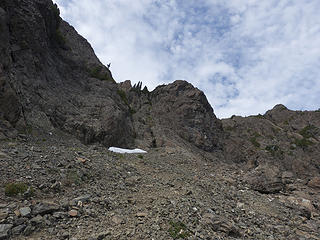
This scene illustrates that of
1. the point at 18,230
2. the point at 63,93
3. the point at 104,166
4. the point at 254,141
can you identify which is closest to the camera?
the point at 18,230

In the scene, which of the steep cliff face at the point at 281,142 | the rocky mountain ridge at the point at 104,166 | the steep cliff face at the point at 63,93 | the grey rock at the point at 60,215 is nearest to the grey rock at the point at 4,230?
the rocky mountain ridge at the point at 104,166

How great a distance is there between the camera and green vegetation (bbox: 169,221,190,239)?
364 inches

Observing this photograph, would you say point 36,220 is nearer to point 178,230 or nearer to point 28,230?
point 28,230

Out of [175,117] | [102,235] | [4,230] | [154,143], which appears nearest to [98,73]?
[154,143]

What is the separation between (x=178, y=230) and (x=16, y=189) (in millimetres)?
8066

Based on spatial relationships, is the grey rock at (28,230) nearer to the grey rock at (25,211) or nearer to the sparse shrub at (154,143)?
the grey rock at (25,211)

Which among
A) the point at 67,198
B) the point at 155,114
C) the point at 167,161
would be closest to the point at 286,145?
the point at 155,114

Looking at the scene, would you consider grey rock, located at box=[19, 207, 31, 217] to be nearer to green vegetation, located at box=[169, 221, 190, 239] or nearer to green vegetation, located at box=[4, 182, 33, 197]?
green vegetation, located at box=[4, 182, 33, 197]

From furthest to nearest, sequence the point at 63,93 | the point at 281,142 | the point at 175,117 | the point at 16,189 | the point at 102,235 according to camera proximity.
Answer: the point at 281,142
the point at 175,117
the point at 63,93
the point at 16,189
the point at 102,235

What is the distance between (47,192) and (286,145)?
64.1m

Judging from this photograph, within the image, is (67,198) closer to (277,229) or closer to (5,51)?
(277,229)

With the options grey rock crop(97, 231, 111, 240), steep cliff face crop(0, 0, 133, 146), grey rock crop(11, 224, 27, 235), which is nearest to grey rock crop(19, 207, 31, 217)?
grey rock crop(11, 224, 27, 235)

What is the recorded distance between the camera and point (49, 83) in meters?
30.0

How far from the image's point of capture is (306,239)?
1264 cm
